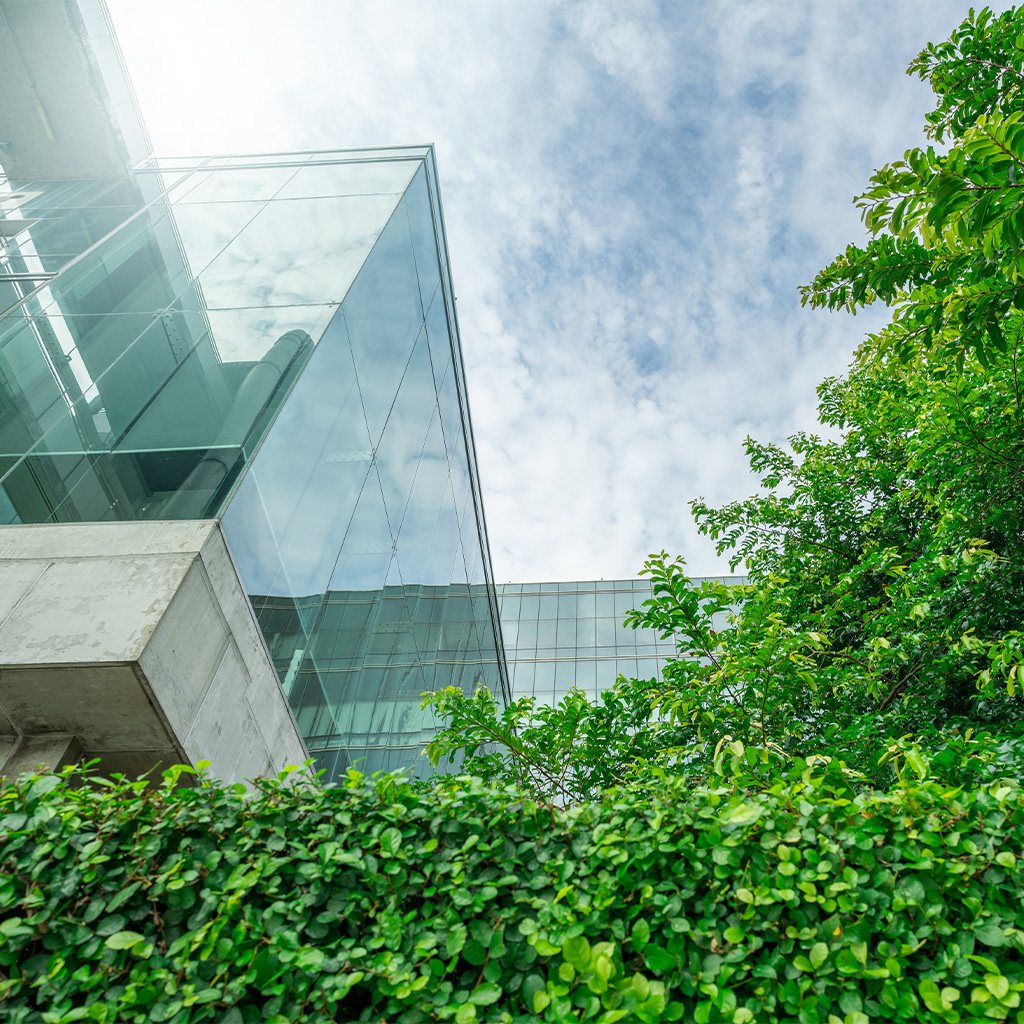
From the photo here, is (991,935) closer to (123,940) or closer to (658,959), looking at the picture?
(658,959)

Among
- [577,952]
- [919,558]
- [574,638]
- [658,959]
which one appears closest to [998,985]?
[658,959]

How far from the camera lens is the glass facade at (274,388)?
614 centimetres

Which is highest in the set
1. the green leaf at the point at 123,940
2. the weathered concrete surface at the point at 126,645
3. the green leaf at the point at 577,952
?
the weathered concrete surface at the point at 126,645

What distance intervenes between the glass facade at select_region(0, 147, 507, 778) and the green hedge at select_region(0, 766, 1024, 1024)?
344 cm

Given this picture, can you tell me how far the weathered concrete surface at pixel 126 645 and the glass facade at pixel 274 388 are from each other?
0.43m

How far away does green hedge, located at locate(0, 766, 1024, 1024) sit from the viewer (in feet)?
7.26

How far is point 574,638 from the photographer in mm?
35188

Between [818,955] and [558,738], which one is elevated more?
[558,738]

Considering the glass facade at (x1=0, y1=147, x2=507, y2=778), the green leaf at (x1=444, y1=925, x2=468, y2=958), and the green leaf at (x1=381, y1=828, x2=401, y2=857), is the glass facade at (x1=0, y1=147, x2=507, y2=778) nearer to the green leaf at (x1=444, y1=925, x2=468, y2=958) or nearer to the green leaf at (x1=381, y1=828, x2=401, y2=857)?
the green leaf at (x1=381, y1=828, x2=401, y2=857)

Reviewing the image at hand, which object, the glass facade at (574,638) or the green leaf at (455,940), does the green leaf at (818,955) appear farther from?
the glass facade at (574,638)

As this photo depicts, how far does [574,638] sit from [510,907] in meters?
33.2

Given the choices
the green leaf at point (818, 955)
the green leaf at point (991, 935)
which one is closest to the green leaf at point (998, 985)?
the green leaf at point (991, 935)

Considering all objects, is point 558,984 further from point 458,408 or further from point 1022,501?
point 458,408

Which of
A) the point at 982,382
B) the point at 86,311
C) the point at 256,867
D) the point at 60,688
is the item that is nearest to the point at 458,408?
the point at 86,311
